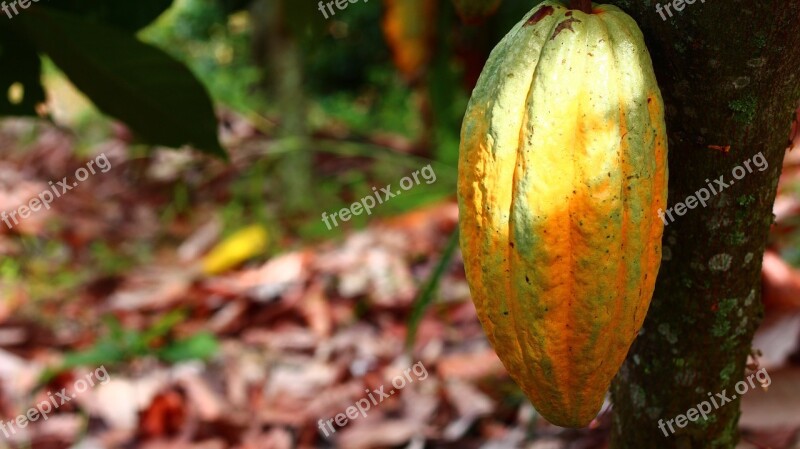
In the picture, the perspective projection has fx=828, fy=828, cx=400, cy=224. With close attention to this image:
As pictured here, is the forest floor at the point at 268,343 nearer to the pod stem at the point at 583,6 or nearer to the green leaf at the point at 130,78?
the green leaf at the point at 130,78

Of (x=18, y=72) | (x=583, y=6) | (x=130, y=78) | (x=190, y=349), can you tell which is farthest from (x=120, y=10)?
(x=190, y=349)

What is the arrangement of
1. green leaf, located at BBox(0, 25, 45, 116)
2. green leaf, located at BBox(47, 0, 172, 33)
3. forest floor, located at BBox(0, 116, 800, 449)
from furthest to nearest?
1. forest floor, located at BBox(0, 116, 800, 449)
2. green leaf, located at BBox(0, 25, 45, 116)
3. green leaf, located at BBox(47, 0, 172, 33)

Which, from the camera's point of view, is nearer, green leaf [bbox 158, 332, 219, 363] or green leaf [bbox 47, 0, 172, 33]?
green leaf [bbox 47, 0, 172, 33]

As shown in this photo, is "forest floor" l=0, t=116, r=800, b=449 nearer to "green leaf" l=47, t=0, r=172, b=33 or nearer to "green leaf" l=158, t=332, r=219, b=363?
"green leaf" l=158, t=332, r=219, b=363

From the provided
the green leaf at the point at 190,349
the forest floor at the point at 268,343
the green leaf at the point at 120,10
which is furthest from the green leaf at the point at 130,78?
the green leaf at the point at 190,349

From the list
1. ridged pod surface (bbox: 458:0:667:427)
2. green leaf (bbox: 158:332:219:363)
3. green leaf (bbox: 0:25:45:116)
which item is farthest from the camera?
green leaf (bbox: 158:332:219:363)

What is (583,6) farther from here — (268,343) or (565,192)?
(268,343)

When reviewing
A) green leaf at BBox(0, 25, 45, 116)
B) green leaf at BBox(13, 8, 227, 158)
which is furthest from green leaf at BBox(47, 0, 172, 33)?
green leaf at BBox(0, 25, 45, 116)
